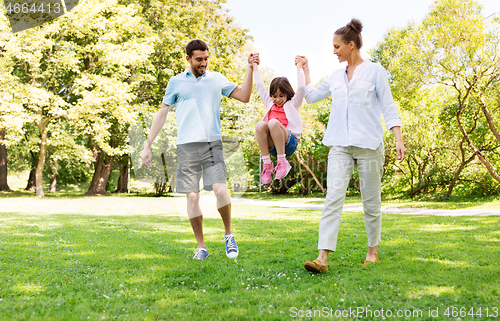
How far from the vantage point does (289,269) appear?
4.33 meters

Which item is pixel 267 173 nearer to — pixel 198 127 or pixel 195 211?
pixel 195 211

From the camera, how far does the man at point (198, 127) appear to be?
4391mm

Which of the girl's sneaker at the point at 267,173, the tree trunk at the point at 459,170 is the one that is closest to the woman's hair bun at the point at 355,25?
the girl's sneaker at the point at 267,173

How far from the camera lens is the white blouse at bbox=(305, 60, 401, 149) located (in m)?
4.04

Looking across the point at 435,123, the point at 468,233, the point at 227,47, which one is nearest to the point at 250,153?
the point at 227,47

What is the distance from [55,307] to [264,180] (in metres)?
2.86

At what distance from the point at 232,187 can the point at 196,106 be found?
2365mm

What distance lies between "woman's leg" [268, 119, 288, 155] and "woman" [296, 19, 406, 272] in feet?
2.09

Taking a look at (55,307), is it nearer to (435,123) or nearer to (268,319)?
(268,319)

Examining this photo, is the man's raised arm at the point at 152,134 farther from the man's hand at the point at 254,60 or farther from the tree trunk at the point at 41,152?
the tree trunk at the point at 41,152

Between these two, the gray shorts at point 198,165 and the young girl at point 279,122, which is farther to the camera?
the young girl at point 279,122

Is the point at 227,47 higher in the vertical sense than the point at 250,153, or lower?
higher

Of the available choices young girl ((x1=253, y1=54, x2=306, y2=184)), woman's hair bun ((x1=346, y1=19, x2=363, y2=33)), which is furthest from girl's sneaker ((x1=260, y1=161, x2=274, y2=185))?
woman's hair bun ((x1=346, y1=19, x2=363, y2=33))

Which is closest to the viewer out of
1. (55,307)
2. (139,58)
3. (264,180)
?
(55,307)
